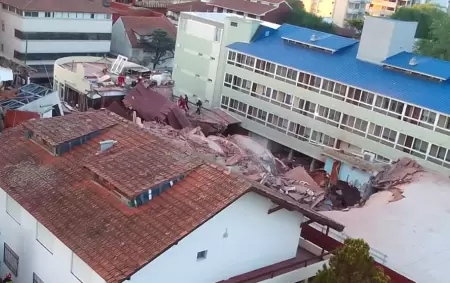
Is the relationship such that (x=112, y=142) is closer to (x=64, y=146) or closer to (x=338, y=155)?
(x=64, y=146)

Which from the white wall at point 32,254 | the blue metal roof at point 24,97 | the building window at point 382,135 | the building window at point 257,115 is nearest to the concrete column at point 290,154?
the building window at point 257,115

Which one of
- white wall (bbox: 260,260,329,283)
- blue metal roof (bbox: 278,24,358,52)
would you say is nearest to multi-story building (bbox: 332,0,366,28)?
blue metal roof (bbox: 278,24,358,52)

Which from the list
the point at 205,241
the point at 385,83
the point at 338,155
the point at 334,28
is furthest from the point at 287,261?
the point at 334,28

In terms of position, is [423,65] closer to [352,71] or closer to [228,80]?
[352,71]

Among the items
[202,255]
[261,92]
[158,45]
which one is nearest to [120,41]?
[158,45]

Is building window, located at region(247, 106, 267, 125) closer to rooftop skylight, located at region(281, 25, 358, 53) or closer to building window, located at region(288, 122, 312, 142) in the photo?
building window, located at region(288, 122, 312, 142)

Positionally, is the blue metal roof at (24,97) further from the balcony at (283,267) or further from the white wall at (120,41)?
the white wall at (120,41)
